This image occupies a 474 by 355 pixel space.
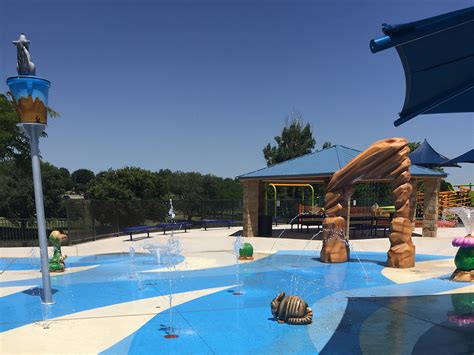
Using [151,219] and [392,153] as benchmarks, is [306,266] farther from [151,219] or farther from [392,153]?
[151,219]

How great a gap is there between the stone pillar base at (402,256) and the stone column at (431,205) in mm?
7919

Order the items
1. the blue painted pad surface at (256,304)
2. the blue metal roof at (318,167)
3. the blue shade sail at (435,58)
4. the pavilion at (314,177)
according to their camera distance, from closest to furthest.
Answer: the blue shade sail at (435,58) → the blue painted pad surface at (256,304) → the blue metal roof at (318,167) → the pavilion at (314,177)

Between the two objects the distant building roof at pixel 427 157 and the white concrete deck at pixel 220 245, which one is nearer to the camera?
the white concrete deck at pixel 220 245

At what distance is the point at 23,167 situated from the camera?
25562 millimetres

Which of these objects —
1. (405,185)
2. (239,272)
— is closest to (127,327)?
(239,272)

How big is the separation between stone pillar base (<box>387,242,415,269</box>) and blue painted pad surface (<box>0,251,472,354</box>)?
0.45 meters

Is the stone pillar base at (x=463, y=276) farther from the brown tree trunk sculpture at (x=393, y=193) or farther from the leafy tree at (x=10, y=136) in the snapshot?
the leafy tree at (x=10, y=136)

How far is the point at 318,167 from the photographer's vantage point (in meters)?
17.2

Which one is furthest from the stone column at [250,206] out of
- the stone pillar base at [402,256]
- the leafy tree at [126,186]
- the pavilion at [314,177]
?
the leafy tree at [126,186]

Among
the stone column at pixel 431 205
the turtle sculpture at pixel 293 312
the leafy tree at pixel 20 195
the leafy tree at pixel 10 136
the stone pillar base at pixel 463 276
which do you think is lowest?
the stone pillar base at pixel 463 276

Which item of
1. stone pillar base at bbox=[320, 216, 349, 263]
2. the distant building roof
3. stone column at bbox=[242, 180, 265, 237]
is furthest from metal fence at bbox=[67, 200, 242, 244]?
the distant building roof

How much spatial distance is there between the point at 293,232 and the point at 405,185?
32.8 ft

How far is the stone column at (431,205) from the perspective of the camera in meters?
18.1

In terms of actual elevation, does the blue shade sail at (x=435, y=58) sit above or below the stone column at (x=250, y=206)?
above
